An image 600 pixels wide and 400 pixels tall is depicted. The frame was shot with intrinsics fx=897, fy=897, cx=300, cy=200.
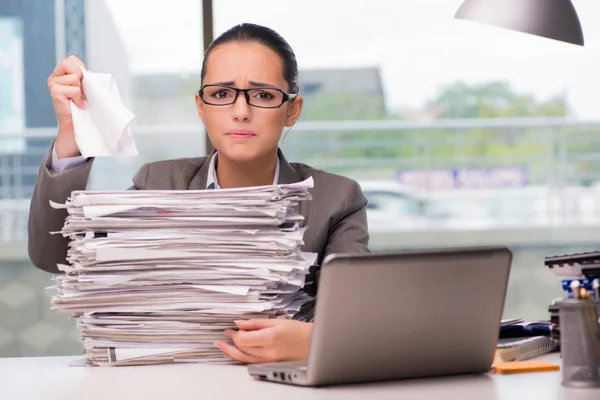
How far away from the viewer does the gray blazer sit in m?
1.58

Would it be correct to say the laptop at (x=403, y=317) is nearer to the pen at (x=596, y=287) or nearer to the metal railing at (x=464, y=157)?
the pen at (x=596, y=287)

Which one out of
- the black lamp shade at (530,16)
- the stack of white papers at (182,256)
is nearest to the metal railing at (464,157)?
the black lamp shade at (530,16)

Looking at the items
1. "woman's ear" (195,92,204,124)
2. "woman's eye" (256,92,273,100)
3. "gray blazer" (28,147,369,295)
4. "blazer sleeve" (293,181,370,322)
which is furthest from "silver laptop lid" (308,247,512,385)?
"woman's ear" (195,92,204,124)

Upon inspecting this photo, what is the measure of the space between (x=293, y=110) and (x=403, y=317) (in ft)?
2.74

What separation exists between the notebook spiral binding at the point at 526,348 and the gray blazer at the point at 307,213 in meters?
0.39

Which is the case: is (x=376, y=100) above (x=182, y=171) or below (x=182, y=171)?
above

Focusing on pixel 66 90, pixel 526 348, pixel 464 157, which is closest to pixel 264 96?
pixel 66 90

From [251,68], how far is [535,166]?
280cm

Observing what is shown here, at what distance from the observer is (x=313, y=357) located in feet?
3.42

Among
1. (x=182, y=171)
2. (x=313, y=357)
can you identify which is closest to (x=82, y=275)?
(x=313, y=357)

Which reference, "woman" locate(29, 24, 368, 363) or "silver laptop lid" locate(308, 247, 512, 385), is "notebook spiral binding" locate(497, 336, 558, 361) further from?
"woman" locate(29, 24, 368, 363)

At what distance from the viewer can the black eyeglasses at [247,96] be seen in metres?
1.65

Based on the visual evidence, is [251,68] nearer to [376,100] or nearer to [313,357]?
[313,357]

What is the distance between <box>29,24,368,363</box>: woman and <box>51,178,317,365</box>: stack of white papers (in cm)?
17
